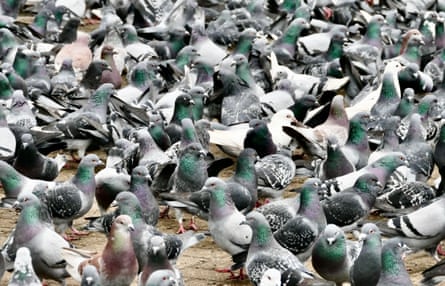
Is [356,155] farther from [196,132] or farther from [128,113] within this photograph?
[128,113]

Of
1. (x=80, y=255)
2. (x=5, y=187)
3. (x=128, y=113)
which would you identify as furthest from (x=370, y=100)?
(x=80, y=255)

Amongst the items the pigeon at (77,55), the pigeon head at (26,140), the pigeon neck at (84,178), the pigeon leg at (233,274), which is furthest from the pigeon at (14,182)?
the pigeon at (77,55)

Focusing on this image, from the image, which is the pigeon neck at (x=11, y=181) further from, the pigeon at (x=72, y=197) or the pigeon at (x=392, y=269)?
the pigeon at (x=392, y=269)

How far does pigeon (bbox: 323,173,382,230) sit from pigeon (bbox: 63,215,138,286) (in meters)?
2.08

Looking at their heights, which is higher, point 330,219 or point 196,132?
point 330,219

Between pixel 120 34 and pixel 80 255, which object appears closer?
pixel 80 255

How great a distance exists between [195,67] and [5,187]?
557 cm

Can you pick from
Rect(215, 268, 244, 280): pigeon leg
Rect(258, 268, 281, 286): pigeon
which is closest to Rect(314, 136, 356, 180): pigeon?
Rect(215, 268, 244, 280): pigeon leg

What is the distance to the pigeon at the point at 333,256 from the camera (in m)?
10.7

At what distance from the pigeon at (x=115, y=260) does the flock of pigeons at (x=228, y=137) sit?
0.04 ft

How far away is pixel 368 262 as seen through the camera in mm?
10508

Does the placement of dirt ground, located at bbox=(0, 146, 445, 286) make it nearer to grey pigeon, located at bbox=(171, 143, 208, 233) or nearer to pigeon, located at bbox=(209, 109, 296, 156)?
grey pigeon, located at bbox=(171, 143, 208, 233)

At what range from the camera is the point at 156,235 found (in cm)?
1098

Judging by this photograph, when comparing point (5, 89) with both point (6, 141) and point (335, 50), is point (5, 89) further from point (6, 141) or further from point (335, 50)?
point (335, 50)
